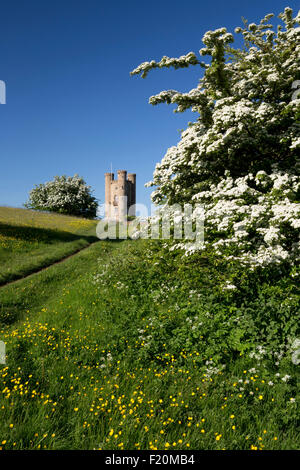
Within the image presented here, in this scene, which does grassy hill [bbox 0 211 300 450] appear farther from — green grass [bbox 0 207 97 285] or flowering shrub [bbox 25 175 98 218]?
flowering shrub [bbox 25 175 98 218]

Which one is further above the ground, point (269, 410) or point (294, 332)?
point (294, 332)

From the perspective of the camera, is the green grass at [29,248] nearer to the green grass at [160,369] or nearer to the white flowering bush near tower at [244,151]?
the green grass at [160,369]

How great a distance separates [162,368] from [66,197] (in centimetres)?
6112

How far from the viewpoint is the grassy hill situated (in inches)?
179

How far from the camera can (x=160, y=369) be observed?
6.41 m

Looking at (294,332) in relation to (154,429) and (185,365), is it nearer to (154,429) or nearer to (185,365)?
(185,365)

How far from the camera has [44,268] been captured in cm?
1830

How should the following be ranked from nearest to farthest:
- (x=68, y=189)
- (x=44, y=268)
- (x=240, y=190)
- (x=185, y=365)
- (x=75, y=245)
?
(x=185, y=365)
(x=240, y=190)
(x=44, y=268)
(x=75, y=245)
(x=68, y=189)

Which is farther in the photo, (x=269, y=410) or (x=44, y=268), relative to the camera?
(x=44, y=268)

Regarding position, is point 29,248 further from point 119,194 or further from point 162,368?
point 119,194

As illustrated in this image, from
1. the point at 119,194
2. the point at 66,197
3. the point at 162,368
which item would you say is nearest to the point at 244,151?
the point at 162,368

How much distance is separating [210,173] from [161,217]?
95.8 inches

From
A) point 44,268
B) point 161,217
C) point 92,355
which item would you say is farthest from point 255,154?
point 44,268

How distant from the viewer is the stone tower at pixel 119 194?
76938 mm
